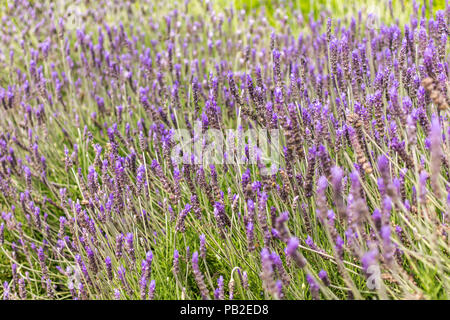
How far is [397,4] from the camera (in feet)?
15.9

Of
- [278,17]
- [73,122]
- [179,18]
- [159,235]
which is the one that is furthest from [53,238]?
[278,17]

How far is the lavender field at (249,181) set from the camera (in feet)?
5.26

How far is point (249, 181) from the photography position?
1978mm

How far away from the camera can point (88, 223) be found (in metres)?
2.11

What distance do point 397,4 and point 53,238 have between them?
3.88 metres

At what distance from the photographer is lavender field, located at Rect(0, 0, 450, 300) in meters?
1.60

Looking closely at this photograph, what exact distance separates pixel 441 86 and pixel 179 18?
144 inches

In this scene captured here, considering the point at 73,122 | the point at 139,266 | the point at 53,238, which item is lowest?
the point at 139,266
